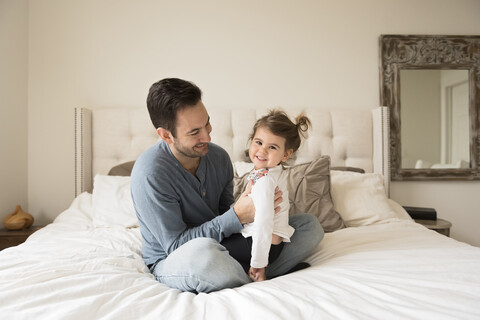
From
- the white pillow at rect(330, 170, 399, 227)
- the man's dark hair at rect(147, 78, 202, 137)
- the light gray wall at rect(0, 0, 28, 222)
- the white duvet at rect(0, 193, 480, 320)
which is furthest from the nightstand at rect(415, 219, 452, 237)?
the light gray wall at rect(0, 0, 28, 222)

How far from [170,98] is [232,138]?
130 cm

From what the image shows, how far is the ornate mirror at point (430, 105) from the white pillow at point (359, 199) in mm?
715

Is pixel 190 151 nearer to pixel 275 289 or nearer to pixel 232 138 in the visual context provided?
pixel 275 289

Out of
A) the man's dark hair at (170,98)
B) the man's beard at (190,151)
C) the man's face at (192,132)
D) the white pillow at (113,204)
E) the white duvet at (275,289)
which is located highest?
the man's dark hair at (170,98)

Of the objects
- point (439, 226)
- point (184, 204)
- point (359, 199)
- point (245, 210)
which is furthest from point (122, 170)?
point (439, 226)

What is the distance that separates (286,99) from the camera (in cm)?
280

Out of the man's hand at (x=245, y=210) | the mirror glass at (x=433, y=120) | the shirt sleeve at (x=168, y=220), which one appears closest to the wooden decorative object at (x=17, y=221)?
the shirt sleeve at (x=168, y=220)

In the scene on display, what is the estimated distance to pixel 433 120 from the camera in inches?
109

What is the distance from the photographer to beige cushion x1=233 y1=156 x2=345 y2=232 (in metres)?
1.94

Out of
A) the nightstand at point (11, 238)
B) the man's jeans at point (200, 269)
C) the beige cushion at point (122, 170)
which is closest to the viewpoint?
the man's jeans at point (200, 269)

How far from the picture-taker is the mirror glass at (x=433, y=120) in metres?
2.78

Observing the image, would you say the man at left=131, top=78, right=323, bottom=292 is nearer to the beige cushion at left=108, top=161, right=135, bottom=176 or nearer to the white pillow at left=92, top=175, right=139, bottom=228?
the white pillow at left=92, top=175, right=139, bottom=228

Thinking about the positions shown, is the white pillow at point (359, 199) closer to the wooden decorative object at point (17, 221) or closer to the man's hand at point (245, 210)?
the man's hand at point (245, 210)

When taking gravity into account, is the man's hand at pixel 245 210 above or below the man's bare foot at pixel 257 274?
above
